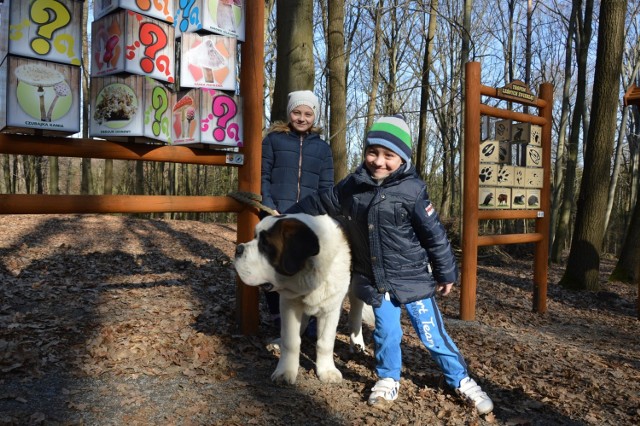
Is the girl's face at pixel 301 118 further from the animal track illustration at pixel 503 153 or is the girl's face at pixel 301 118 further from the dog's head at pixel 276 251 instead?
the animal track illustration at pixel 503 153

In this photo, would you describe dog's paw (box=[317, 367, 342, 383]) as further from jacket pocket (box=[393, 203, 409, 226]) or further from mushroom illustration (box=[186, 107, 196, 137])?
mushroom illustration (box=[186, 107, 196, 137])

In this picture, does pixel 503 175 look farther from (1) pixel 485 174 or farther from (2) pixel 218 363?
(2) pixel 218 363

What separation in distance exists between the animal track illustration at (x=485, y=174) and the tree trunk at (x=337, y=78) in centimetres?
345

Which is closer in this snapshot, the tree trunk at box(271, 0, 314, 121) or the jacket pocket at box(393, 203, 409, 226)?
the jacket pocket at box(393, 203, 409, 226)

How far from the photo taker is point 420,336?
3.18 m

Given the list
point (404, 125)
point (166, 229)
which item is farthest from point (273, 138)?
point (166, 229)

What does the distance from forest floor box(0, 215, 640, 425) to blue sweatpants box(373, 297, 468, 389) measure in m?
0.23

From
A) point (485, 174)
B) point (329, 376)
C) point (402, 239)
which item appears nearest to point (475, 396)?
point (329, 376)

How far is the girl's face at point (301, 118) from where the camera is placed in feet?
13.3

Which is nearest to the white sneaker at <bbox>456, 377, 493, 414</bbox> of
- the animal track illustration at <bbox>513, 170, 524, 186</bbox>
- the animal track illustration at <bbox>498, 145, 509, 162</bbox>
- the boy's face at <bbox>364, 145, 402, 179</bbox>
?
the boy's face at <bbox>364, 145, 402, 179</bbox>

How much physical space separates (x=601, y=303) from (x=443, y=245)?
5.95 m

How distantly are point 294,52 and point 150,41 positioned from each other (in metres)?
3.09

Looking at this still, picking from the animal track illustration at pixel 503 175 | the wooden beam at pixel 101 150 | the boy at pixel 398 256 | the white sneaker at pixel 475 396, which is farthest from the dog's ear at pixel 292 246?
the animal track illustration at pixel 503 175

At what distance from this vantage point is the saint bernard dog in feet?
9.80
